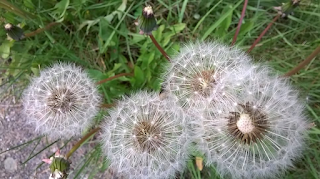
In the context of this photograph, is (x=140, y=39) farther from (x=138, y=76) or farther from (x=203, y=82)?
(x=203, y=82)

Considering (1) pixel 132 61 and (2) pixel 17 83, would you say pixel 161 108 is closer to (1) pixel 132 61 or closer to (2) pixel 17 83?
(1) pixel 132 61

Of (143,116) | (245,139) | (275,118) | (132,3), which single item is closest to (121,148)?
(143,116)

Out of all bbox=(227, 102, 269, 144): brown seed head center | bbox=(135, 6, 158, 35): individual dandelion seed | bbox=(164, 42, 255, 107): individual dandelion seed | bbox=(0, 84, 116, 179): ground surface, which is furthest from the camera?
bbox=(0, 84, 116, 179): ground surface

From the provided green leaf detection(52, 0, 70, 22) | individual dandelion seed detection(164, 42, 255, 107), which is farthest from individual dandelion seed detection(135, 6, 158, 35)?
green leaf detection(52, 0, 70, 22)

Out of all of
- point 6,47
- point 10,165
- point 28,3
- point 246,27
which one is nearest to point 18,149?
point 10,165

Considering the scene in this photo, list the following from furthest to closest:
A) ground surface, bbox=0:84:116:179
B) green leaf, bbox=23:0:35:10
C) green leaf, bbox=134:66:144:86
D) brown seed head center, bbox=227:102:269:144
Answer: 1. ground surface, bbox=0:84:116:179
2. green leaf, bbox=23:0:35:10
3. green leaf, bbox=134:66:144:86
4. brown seed head center, bbox=227:102:269:144

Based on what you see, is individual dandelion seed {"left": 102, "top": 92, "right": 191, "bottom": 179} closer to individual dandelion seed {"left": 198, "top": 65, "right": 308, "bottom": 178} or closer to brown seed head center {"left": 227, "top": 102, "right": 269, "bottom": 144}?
individual dandelion seed {"left": 198, "top": 65, "right": 308, "bottom": 178}
